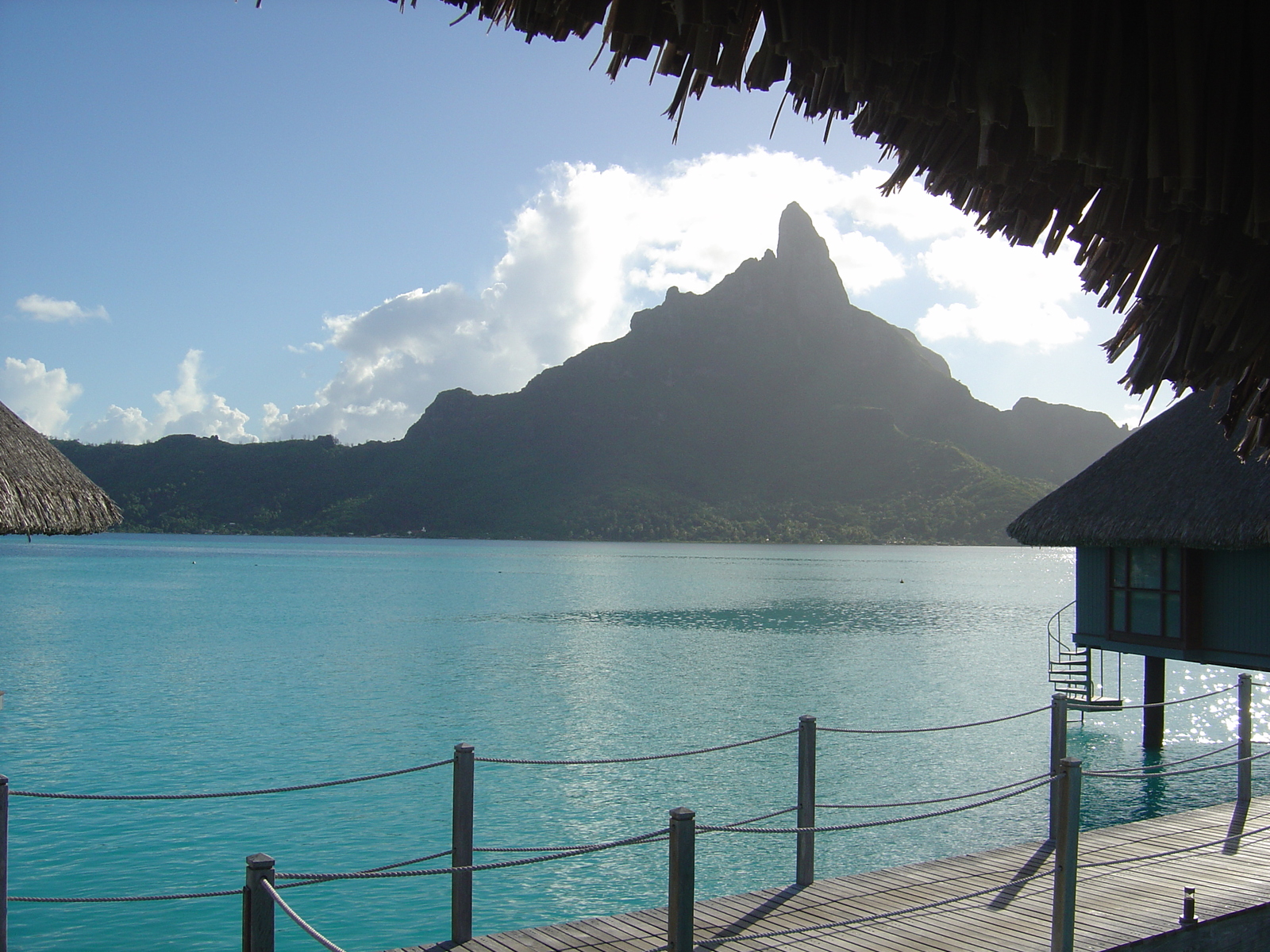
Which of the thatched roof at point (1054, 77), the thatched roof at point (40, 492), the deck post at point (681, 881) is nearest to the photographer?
the thatched roof at point (1054, 77)

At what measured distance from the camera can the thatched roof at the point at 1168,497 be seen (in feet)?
44.1

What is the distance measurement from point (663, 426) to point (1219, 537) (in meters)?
144

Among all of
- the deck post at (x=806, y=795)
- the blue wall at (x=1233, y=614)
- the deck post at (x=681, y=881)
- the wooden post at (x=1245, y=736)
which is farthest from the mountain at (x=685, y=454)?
the deck post at (x=681, y=881)

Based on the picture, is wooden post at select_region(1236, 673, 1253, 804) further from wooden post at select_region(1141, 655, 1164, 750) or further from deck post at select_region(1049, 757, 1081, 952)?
wooden post at select_region(1141, 655, 1164, 750)

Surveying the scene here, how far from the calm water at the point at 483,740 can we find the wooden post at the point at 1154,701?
53cm

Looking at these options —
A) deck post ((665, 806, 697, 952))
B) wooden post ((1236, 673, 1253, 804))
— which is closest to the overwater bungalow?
wooden post ((1236, 673, 1253, 804))

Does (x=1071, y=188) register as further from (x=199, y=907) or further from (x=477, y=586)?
(x=477, y=586)

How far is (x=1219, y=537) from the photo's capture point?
13398 mm

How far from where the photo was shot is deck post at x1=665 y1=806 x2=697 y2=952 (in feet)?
16.4

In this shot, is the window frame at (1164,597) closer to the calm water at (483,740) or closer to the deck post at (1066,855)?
the calm water at (483,740)

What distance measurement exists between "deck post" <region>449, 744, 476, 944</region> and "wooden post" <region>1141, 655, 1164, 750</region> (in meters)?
16.2

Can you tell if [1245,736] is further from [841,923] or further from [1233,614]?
[841,923]

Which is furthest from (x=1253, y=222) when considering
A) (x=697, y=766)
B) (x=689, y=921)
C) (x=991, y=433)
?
(x=991, y=433)

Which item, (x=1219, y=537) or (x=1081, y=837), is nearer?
(x=1081, y=837)
